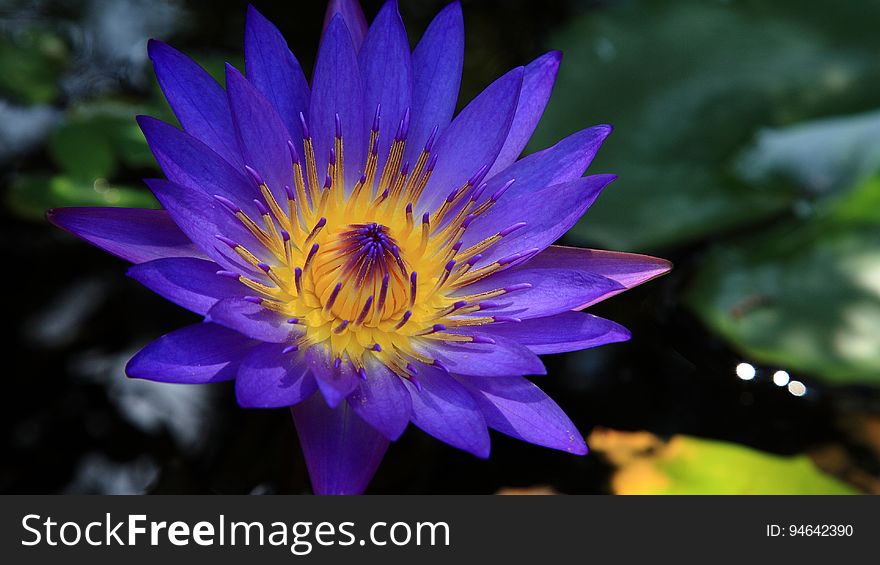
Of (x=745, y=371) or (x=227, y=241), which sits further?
(x=745, y=371)

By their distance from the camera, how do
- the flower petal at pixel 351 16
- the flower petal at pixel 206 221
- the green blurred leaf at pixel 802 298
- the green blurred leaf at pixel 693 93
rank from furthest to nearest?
the green blurred leaf at pixel 693 93
the green blurred leaf at pixel 802 298
the flower petal at pixel 351 16
the flower petal at pixel 206 221

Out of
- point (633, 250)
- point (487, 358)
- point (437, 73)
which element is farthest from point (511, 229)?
point (633, 250)

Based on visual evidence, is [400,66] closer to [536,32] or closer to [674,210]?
[674,210]

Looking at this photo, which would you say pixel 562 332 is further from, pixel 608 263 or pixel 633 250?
pixel 633 250

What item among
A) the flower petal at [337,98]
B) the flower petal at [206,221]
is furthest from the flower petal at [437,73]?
the flower petal at [206,221]

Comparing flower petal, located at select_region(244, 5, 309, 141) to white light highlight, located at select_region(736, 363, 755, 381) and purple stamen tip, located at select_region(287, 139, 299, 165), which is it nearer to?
purple stamen tip, located at select_region(287, 139, 299, 165)

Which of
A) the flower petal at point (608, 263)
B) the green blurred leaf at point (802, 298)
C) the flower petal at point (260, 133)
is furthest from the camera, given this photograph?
the green blurred leaf at point (802, 298)

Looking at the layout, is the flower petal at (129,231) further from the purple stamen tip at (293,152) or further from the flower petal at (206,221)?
the purple stamen tip at (293,152)

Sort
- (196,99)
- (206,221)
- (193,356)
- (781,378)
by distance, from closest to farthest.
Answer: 1. (193,356)
2. (206,221)
3. (196,99)
4. (781,378)
